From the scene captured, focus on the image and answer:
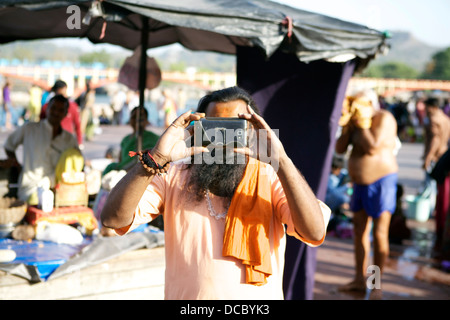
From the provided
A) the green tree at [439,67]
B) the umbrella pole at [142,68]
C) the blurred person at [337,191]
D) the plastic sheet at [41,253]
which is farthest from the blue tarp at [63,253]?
the green tree at [439,67]

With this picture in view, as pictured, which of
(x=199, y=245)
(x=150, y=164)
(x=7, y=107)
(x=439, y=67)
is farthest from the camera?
(x=439, y=67)

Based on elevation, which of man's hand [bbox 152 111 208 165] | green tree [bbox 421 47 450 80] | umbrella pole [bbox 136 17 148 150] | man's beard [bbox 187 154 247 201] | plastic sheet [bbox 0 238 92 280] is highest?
green tree [bbox 421 47 450 80]

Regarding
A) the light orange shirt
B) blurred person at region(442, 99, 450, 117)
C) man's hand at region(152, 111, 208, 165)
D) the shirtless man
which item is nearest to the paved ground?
the shirtless man

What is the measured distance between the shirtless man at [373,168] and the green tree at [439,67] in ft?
409

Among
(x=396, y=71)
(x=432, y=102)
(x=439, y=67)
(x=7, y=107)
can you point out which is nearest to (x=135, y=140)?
(x=432, y=102)

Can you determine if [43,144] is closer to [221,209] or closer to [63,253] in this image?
[63,253]

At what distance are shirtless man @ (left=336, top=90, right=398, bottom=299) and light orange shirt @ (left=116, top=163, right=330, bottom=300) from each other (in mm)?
2838

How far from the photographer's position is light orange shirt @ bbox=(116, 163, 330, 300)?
1.70m

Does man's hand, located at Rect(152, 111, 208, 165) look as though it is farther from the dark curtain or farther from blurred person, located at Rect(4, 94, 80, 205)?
blurred person, located at Rect(4, 94, 80, 205)

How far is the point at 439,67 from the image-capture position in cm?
12238

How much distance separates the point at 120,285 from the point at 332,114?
1942 millimetres

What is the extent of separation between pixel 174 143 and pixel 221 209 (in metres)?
0.31
